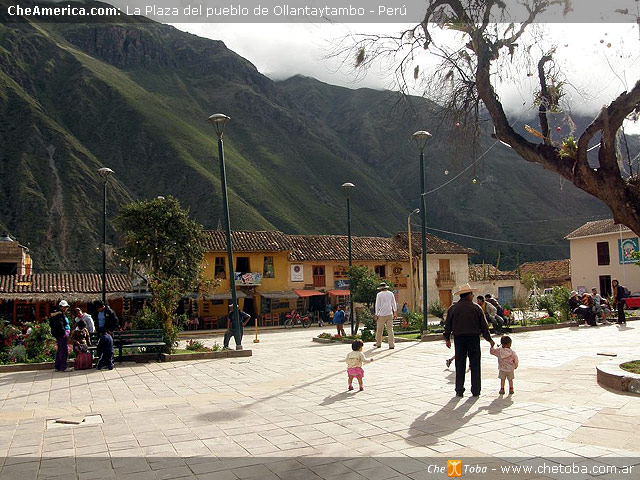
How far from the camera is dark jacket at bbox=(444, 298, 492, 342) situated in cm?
765

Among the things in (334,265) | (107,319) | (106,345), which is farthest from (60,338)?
(334,265)

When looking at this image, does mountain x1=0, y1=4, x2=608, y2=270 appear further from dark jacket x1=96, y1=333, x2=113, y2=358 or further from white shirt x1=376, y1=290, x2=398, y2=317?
dark jacket x1=96, y1=333, x2=113, y2=358

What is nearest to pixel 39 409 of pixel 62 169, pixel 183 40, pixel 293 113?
pixel 62 169

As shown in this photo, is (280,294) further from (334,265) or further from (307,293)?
(334,265)

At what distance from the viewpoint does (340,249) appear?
137 feet

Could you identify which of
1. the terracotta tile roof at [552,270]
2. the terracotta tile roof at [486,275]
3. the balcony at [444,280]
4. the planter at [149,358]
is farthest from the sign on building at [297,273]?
the planter at [149,358]

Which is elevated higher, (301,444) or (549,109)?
(549,109)

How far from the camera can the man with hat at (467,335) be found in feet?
24.9

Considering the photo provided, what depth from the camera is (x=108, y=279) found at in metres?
37.1

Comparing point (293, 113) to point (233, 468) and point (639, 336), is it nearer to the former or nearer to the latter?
point (639, 336)

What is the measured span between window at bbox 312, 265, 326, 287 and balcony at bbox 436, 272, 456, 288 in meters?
8.81

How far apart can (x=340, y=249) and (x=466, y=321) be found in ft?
111

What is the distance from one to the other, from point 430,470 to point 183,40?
451 feet

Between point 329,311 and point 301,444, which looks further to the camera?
point 329,311
